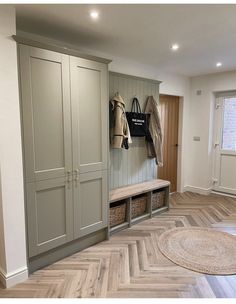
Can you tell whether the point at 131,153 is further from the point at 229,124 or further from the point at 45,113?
the point at 229,124

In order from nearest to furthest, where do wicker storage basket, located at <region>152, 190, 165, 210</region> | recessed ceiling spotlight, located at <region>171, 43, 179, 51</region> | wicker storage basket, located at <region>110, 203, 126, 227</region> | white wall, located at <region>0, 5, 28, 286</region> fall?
1. white wall, located at <region>0, 5, 28, 286</region>
2. recessed ceiling spotlight, located at <region>171, 43, 179, 51</region>
3. wicker storage basket, located at <region>110, 203, 126, 227</region>
4. wicker storage basket, located at <region>152, 190, 165, 210</region>

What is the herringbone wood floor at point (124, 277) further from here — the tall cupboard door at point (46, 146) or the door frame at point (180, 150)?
the door frame at point (180, 150)

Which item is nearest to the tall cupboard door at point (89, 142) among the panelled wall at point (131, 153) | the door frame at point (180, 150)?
the panelled wall at point (131, 153)

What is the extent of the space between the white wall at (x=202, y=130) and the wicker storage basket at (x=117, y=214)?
7.87ft

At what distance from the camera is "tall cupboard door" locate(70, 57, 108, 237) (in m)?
2.50

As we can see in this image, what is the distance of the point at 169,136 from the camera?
4762 millimetres

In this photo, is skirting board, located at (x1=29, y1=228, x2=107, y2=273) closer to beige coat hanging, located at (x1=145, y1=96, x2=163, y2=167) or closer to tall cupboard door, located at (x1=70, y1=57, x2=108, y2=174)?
tall cupboard door, located at (x1=70, y1=57, x2=108, y2=174)

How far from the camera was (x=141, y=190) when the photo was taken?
343 centimetres

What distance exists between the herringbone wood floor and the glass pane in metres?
2.04

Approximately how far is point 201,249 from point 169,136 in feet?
8.15

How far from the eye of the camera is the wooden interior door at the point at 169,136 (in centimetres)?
460

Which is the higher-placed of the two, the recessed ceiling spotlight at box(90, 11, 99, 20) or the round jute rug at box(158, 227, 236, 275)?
the recessed ceiling spotlight at box(90, 11, 99, 20)

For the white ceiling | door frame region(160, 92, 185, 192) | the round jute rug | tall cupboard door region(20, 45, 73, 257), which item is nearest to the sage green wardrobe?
tall cupboard door region(20, 45, 73, 257)

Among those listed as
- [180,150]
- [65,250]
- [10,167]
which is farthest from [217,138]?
[10,167]
